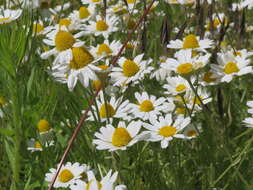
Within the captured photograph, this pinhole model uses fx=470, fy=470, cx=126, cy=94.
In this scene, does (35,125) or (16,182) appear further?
(35,125)

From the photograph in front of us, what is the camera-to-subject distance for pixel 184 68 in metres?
1.31

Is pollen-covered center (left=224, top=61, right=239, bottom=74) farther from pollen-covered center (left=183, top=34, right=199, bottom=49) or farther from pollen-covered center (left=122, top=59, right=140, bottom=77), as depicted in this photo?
pollen-covered center (left=122, top=59, right=140, bottom=77)

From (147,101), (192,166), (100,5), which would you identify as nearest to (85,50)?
(147,101)

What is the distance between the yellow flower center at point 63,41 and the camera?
1.30 m

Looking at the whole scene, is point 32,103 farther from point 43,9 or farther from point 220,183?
point 43,9

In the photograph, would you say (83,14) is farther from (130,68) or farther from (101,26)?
(130,68)

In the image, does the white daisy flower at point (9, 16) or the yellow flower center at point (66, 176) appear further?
the white daisy flower at point (9, 16)

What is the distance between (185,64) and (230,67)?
181 mm

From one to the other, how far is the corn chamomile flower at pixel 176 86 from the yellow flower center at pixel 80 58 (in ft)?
0.92

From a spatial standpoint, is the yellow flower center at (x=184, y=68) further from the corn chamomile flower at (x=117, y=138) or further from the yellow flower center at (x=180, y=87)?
the corn chamomile flower at (x=117, y=138)

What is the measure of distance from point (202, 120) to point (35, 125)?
23.2 inches

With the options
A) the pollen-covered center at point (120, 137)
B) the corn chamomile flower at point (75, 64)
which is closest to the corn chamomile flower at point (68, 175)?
the pollen-covered center at point (120, 137)

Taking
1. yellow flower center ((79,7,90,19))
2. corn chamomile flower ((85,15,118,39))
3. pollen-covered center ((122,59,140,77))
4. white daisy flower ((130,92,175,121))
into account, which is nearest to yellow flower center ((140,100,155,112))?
white daisy flower ((130,92,175,121))

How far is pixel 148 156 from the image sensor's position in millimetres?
1578
